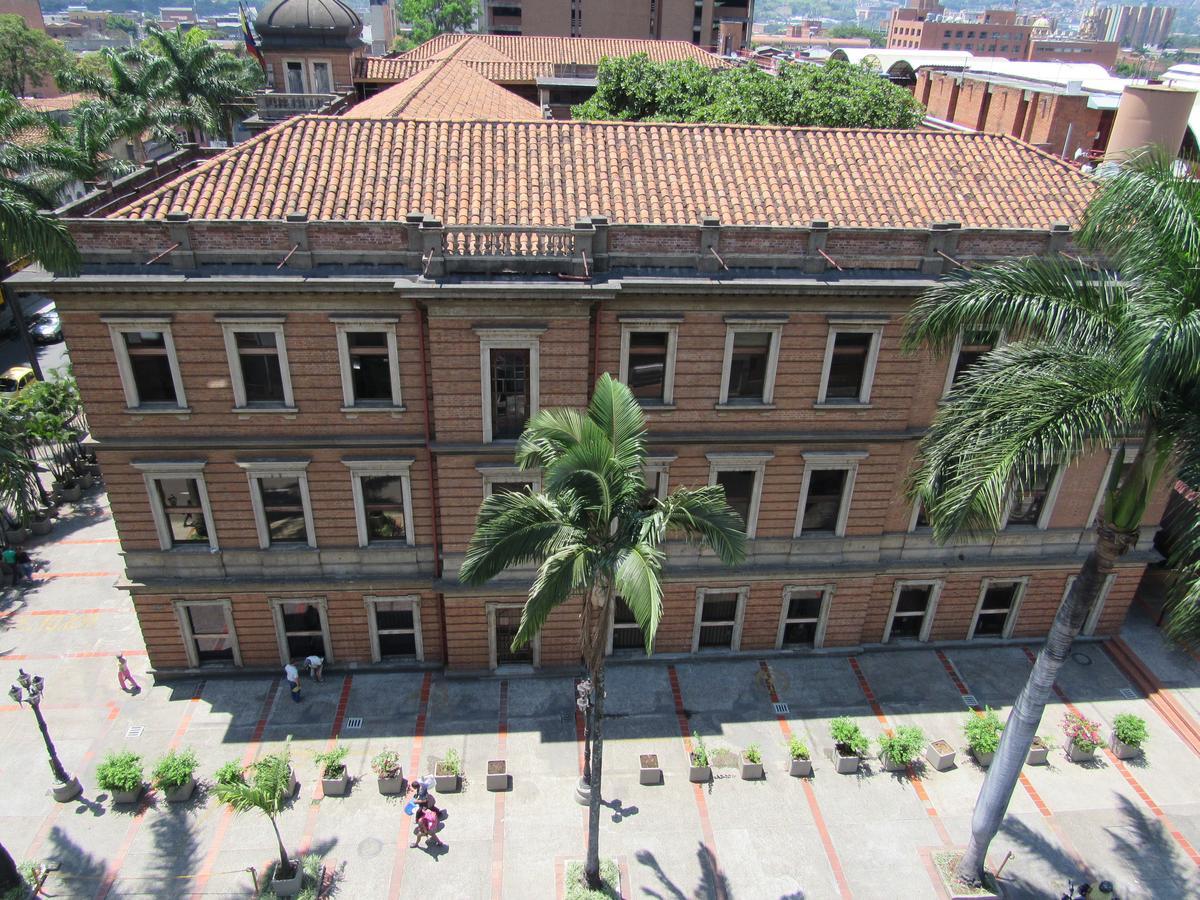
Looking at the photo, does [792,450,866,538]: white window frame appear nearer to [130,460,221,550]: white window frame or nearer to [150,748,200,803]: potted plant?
[130,460,221,550]: white window frame

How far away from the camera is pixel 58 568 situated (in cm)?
2830

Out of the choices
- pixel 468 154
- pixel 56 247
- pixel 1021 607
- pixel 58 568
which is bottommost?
pixel 58 568

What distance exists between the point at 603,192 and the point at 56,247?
12.9 meters

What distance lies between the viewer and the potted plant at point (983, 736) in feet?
69.6

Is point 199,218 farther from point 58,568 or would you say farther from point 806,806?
point 806,806

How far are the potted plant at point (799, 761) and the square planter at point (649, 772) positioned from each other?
140 inches

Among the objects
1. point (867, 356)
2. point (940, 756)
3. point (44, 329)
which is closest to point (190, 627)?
point (867, 356)

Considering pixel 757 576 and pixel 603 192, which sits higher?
pixel 603 192

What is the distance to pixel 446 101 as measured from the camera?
33344 millimetres

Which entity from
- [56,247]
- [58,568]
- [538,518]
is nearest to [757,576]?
[538,518]

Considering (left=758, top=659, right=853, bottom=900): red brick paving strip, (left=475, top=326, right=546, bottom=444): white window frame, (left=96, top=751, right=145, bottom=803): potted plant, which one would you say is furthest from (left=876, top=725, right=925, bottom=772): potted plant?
(left=96, top=751, right=145, bottom=803): potted plant

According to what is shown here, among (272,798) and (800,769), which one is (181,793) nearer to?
(272,798)

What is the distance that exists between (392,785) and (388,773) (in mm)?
361

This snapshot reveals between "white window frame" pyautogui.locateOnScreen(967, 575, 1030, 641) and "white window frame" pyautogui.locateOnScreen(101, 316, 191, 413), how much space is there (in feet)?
76.8
